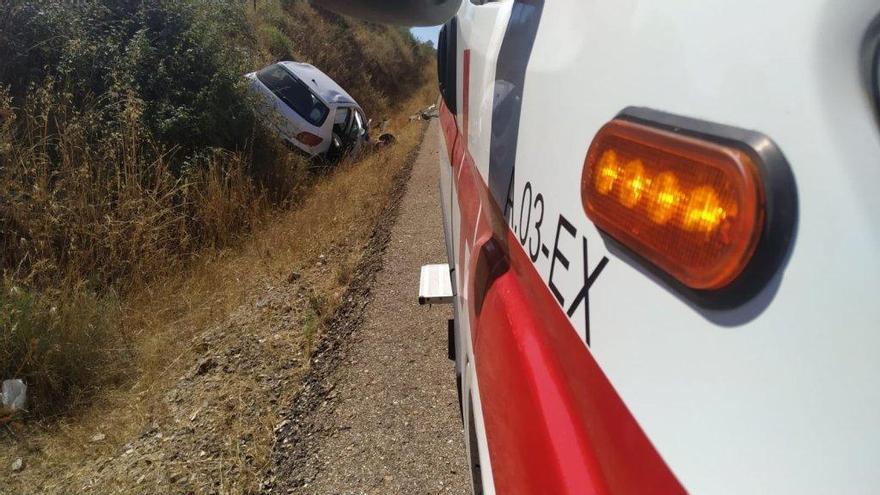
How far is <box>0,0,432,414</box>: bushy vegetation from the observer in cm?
337

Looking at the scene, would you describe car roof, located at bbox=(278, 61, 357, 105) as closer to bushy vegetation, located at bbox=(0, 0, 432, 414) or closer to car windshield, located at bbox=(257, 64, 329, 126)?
car windshield, located at bbox=(257, 64, 329, 126)

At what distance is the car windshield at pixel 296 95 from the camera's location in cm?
1027

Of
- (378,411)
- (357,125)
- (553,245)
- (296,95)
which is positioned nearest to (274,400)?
(378,411)

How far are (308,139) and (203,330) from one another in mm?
6801

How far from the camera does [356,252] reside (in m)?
5.28

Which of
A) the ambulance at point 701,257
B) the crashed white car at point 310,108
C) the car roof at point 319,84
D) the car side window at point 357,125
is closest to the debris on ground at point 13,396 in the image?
the ambulance at point 701,257

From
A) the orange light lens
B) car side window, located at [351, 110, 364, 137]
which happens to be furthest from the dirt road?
car side window, located at [351, 110, 364, 137]

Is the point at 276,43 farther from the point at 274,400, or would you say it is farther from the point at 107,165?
the point at 274,400

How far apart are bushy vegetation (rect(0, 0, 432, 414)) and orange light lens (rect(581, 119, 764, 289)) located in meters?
3.33

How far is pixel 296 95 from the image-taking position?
1036 cm

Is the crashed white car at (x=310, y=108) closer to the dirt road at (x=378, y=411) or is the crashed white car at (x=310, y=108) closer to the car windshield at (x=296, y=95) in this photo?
the car windshield at (x=296, y=95)

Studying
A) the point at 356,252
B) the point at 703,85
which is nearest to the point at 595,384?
the point at 703,85

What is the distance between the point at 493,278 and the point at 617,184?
25.6 inches

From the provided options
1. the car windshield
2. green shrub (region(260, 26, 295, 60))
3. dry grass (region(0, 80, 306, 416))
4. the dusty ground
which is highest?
green shrub (region(260, 26, 295, 60))
